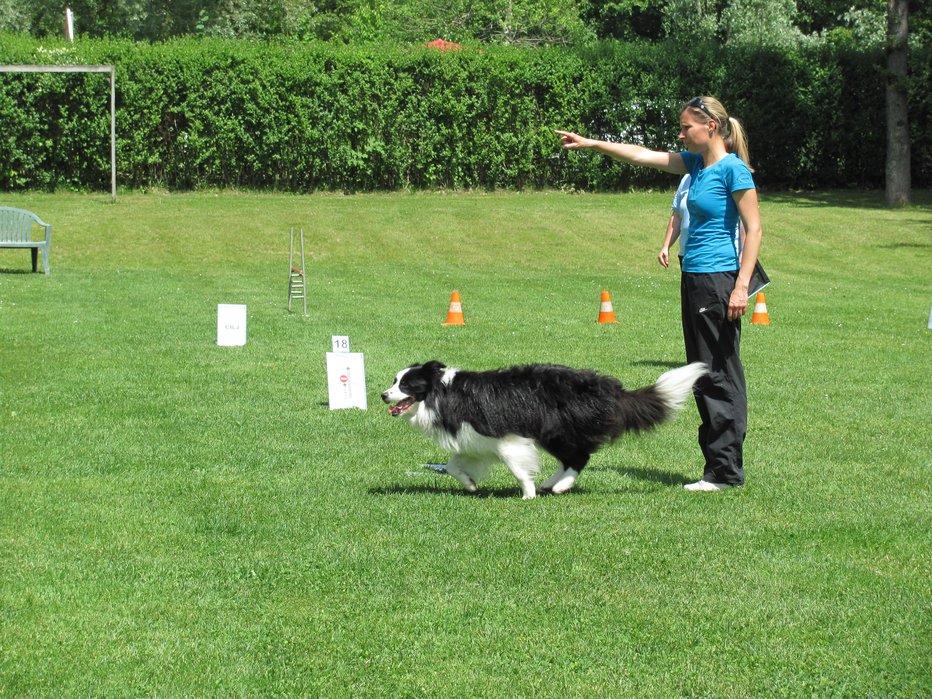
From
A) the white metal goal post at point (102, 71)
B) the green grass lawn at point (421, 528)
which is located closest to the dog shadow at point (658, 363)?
the green grass lawn at point (421, 528)

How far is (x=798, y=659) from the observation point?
437 cm

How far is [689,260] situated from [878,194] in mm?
27581

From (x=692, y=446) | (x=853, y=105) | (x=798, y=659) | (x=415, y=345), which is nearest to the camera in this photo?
(x=798, y=659)

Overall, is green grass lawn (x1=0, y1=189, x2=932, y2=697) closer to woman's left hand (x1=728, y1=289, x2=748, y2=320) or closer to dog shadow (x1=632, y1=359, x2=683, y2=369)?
dog shadow (x1=632, y1=359, x2=683, y2=369)

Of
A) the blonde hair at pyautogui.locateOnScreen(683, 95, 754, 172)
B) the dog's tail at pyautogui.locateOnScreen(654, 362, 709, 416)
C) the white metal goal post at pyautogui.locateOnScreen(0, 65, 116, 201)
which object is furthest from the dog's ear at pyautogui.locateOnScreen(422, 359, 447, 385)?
the white metal goal post at pyautogui.locateOnScreen(0, 65, 116, 201)

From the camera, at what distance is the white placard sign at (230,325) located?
12750 mm

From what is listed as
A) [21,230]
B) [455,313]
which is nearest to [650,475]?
[455,313]

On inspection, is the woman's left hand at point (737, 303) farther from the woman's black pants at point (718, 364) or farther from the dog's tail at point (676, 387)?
the dog's tail at point (676, 387)

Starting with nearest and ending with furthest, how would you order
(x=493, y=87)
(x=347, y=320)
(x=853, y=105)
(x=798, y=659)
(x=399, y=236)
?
(x=798, y=659) → (x=347, y=320) → (x=399, y=236) → (x=493, y=87) → (x=853, y=105)

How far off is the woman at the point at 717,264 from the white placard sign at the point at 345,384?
3194 millimetres

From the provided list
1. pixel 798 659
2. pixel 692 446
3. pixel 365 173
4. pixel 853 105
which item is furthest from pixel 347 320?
pixel 853 105

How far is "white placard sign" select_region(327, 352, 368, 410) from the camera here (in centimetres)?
940

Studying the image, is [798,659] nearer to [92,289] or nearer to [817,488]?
[817,488]

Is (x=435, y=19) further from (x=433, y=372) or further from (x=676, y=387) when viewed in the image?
(x=676, y=387)
